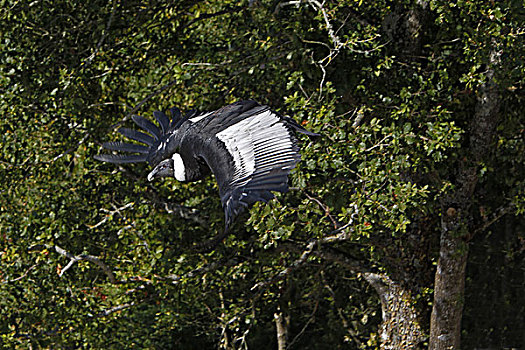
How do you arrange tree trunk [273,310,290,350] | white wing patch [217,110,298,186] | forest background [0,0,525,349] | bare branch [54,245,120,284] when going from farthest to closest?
1. tree trunk [273,310,290,350]
2. bare branch [54,245,120,284]
3. forest background [0,0,525,349]
4. white wing patch [217,110,298,186]

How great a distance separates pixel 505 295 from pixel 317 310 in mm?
1762

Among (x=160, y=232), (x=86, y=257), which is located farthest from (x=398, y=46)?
(x=86, y=257)

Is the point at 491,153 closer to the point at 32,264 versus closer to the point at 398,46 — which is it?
the point at 398,46

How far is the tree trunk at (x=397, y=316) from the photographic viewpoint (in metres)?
5.19

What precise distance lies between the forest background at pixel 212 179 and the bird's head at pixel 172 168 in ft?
4.43

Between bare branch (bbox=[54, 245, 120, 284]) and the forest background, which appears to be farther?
bare branch (bbox=[54, 245, 120, 284])

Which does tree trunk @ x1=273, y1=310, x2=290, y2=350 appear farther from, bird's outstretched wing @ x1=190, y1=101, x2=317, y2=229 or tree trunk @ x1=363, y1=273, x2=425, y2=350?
bird's outstretched wing @ x1=190, y1=101, x2=317, y2=229

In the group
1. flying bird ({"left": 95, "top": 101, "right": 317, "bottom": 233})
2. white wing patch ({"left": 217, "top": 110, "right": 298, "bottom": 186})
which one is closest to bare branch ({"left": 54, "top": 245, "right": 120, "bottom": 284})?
flying bird ({"left": 95, "top": 101, "right": 317, "bottom": 233})

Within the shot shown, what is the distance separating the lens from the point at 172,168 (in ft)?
8.97

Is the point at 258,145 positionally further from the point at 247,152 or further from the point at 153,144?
the point at 153,144

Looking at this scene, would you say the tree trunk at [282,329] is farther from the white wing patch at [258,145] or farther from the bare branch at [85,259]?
the white wing patch at [258,145]

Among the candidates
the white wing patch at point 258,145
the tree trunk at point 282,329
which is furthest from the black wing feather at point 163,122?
the tree trunk at point 282,329

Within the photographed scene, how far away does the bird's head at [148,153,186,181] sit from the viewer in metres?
2.69

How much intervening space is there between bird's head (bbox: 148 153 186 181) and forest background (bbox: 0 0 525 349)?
1.35 m
